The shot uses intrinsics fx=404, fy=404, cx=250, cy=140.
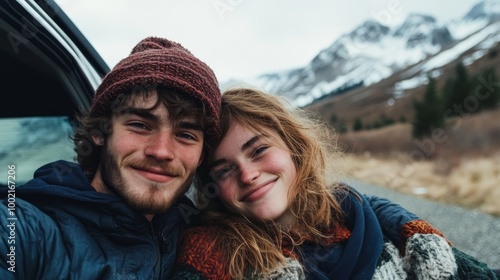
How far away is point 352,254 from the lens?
193 centimetres

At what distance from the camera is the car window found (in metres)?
2.15

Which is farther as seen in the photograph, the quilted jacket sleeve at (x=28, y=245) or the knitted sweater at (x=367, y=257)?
the knitted sweater at (x=367, y=257)

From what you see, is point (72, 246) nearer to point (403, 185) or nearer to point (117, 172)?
point (117, 172)

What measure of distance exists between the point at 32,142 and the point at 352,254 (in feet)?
6.01

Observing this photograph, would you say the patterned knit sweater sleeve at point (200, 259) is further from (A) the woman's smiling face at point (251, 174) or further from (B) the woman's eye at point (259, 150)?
(B) the woman's eye at point (259, 150)

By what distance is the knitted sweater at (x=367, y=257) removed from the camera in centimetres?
174

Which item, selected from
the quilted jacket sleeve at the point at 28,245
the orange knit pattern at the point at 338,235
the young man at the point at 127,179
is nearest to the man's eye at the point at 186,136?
the young man at the point at 127,179

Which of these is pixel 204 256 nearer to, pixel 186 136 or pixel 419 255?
pixel 186 136

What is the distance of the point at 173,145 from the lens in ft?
5.65

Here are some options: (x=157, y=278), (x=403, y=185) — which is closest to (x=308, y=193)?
(x=157, y=278)

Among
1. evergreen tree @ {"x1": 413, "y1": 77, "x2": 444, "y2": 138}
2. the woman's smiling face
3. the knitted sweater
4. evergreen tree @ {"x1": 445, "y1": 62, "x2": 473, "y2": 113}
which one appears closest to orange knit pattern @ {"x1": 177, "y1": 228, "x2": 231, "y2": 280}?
the knitted sweater

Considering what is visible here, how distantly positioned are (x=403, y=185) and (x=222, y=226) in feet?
55.1

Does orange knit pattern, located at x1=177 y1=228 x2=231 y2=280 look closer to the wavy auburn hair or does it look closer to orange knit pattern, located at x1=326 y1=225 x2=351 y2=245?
the wavy auburn hair

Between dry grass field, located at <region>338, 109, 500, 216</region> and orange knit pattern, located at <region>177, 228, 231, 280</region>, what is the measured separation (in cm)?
117
